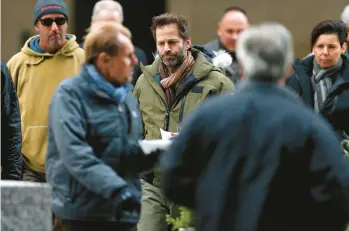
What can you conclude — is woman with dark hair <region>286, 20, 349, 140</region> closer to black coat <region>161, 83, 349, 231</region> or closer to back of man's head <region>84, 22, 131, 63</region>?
back of man's head <region>84, 22, 131, 63</region>

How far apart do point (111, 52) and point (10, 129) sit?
2.42 meters

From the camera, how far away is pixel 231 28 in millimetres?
13438

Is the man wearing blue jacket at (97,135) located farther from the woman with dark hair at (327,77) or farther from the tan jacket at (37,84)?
the woman with dark hair at (327,77)

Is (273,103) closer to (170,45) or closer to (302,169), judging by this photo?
(302,169)

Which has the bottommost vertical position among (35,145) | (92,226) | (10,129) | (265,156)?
(35,145)

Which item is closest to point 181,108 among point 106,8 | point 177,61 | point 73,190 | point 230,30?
point 177,61

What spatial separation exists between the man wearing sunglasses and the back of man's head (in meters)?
2.54

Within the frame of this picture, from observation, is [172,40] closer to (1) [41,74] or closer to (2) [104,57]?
(1) [41,74]

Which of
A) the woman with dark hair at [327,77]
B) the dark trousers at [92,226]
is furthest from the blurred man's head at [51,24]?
the dark trousers at [92,226]

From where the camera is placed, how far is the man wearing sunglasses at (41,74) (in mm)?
10141

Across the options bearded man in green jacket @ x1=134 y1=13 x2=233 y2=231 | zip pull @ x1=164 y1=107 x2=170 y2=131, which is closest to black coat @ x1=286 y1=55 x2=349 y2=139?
bearded man in green jacket @ x1=134 y1=13 x2=233 y2=231

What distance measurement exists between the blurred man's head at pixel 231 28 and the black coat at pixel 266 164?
260 inches

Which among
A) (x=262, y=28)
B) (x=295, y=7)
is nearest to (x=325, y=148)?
(x=262, y=28)

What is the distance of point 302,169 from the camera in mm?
6488
